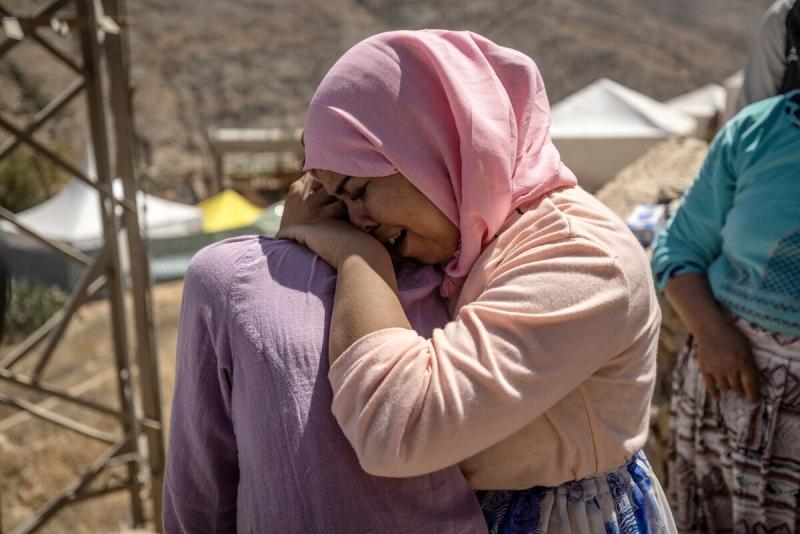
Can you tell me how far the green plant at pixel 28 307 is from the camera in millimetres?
15289

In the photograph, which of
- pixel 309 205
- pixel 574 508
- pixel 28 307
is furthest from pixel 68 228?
pixel 574 508

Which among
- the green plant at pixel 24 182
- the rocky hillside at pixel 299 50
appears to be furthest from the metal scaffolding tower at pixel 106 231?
the rocky hillside at pixel 299 50

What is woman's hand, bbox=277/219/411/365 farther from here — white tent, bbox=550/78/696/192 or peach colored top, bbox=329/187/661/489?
white tent, bbox=550/78/696/192

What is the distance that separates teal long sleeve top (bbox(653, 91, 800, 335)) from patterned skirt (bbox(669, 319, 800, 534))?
0.33 feet

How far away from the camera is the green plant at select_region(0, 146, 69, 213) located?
20797 mm

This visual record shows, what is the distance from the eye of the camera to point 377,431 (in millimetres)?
1009

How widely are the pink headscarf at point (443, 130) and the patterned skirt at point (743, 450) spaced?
3.31 feet

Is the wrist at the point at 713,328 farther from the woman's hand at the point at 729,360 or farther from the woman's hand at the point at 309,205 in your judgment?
the woman's hand at the point at 309,205

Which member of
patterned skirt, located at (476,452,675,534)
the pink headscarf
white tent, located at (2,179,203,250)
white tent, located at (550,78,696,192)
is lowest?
white tent, located at (2,179,203,250)

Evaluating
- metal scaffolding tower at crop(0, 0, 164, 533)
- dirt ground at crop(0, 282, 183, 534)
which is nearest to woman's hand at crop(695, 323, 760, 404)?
metal scaffolding tower at crop(0, 0, 164, 533)

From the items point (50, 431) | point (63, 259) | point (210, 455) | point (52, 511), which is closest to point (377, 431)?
point (210, 455)

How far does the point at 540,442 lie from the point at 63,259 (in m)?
18.3

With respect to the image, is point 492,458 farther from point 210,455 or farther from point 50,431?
point 50,431

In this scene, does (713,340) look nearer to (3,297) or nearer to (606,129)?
(606,129)
